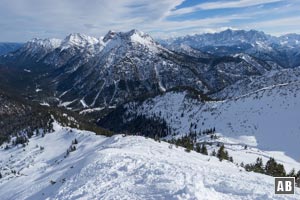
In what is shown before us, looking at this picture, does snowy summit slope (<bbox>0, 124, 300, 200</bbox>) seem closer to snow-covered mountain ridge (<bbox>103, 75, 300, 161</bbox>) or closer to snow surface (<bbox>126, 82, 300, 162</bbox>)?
snow surface (<bbox>126, 82, 300, 162</bbox>)

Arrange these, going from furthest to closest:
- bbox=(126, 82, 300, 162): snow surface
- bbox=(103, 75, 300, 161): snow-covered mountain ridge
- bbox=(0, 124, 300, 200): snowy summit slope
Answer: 1. bbox=(103, 75, 300, 161): snow-covered mountain ridge
2. bbox=(126, 82, 300, 162): snow surface
3. bbox=(0, 124, 300, 200): snowy summit slope

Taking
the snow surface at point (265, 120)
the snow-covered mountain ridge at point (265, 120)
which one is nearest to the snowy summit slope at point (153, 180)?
the snow surface at point (265, 120)

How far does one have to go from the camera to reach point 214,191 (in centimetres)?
2962

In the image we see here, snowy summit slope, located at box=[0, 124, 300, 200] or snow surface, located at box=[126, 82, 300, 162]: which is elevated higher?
snowy summit slope, located at box=[0, 124, 300, 200]

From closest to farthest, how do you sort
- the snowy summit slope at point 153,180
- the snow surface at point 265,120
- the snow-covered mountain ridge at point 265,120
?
the snowy summit slope at point 153,180
the snow surface at point 265,120
the snow-covered mountain ridge at point 265,120

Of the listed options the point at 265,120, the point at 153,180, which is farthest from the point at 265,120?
the point at 153,180

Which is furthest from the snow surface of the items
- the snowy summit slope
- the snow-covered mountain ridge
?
the snowy summit slope

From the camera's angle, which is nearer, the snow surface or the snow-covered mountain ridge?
the snow surface

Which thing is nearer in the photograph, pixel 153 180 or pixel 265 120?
pixel 153 180

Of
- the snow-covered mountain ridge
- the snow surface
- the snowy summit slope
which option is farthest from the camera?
the snow-covered mountain ridge

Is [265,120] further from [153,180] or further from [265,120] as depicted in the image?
[153,180]

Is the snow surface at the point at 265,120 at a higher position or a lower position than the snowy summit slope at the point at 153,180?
lower

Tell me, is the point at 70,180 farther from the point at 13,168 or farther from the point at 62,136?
the point at 62,136

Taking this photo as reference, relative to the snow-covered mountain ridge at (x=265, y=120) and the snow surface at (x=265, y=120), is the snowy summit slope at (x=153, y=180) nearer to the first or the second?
the snow surface at (x=265, y=120)
